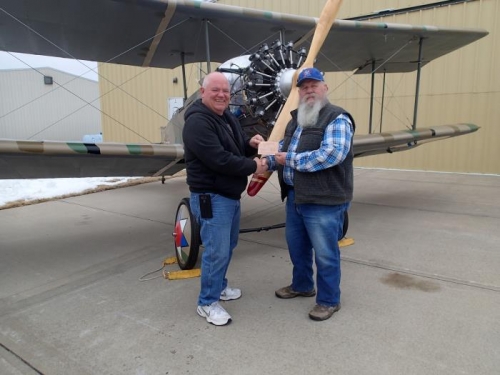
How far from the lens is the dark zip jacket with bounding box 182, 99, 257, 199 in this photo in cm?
232

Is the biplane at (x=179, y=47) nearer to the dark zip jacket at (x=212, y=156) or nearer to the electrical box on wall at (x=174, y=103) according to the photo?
the dark zip jacket at (x=212, y=156)

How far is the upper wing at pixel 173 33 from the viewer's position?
4.36 metres

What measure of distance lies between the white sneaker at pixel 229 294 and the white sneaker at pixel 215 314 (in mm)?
270

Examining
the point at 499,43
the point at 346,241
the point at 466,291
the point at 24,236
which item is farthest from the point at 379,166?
the point at 24,236

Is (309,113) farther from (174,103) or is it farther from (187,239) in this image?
(174,103)

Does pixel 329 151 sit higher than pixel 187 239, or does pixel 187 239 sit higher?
pixel 329 151

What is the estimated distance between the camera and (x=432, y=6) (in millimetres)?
9633

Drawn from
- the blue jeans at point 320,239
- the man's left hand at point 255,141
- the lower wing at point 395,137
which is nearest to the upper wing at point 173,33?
the lower wing at point 395,137

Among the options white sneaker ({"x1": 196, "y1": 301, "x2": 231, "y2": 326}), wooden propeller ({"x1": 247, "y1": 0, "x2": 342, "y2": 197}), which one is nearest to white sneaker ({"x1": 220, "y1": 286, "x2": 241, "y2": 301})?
white sneaker ({"x1": 196, "y1": 301, "x2": 231, "y2": 326})

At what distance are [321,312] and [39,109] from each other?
29187mm

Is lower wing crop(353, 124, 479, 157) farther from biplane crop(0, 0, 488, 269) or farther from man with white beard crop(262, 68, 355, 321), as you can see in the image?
man with white beard crop(262, 68, 355, 321)

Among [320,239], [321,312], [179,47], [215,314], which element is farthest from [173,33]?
[321,312]

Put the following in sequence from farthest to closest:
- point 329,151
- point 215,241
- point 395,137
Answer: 1. point 395,137
2. point 215,241
3. point 329,151

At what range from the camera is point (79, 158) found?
3656mm
